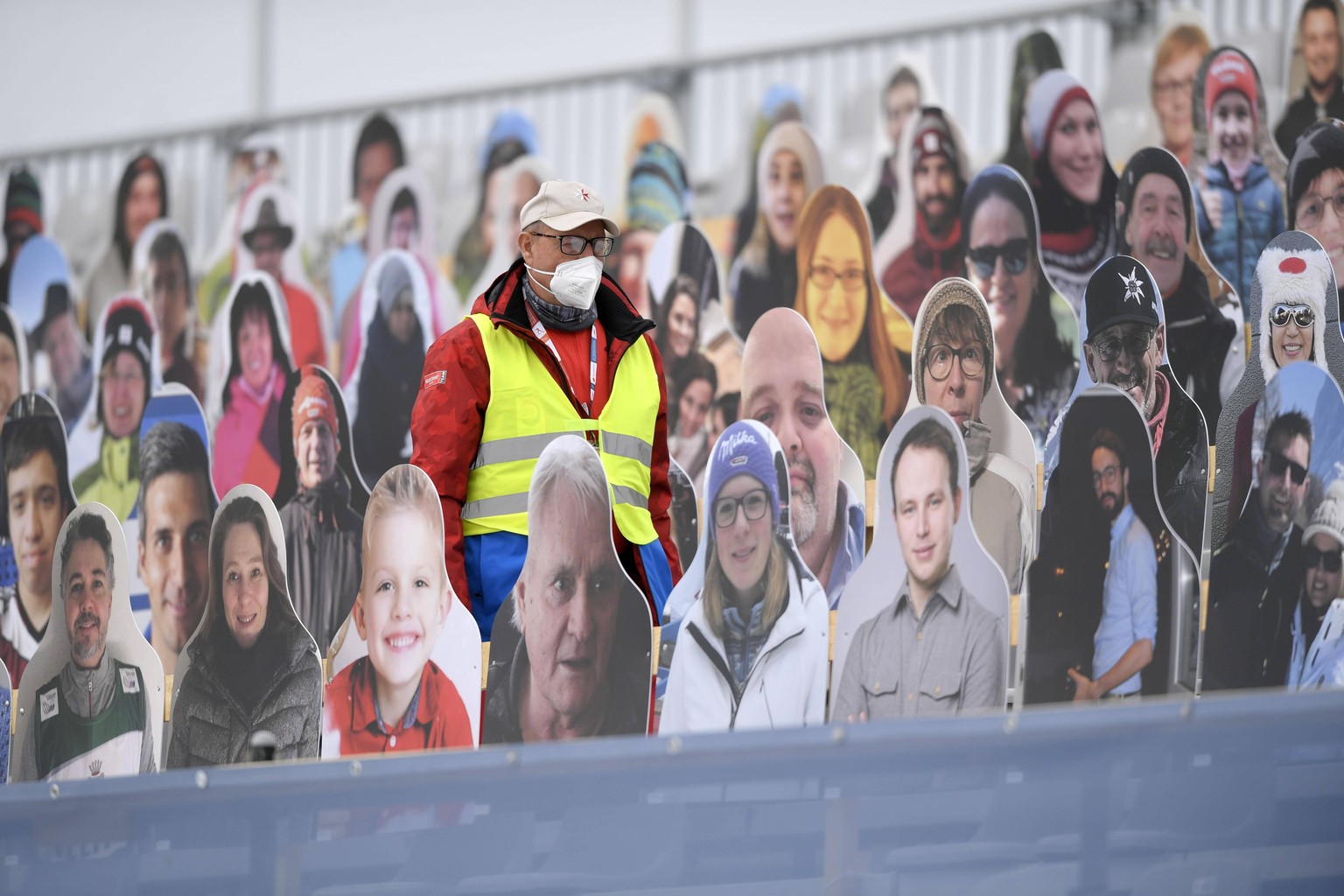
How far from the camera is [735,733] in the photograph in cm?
270

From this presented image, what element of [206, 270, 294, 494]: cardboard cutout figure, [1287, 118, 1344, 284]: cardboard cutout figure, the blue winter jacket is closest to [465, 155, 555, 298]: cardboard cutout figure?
[206, 270, 294, 494]: cardboard cutout figure

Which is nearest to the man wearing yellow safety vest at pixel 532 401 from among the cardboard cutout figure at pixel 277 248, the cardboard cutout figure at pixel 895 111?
the cardboard cutout figure at pixel 895 111

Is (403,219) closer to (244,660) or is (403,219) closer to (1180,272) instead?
(1180,272)

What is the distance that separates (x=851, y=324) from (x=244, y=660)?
2.90 meters

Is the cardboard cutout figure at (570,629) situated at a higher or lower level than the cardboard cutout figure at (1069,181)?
lower

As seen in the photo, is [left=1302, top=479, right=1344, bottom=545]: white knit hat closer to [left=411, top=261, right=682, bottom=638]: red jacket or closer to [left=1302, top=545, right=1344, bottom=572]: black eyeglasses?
[left=1302, top=545, right=1344, bottom=572]: black eyeglasses

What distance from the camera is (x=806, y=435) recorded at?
3.88m

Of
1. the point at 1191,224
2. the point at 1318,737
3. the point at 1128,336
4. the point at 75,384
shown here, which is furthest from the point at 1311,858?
the point at 75,384

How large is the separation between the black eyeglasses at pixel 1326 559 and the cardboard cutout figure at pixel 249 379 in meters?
4.24

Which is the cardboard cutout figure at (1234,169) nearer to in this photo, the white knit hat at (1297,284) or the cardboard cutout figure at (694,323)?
the cardboard cutout figure at (694,323)

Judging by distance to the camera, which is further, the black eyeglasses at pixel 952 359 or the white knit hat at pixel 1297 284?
the black eyeglasses at pixel 952 359

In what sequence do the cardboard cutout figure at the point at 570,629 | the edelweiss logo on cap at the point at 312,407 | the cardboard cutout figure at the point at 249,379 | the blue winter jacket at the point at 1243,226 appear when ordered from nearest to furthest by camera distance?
the cardboard cutout figure at the point at 570,629
the edelweiss logo on cap at the point at 312,407
the blue winter jacket at the point at 1243,226
the cardboard cutout figure at the point at 249,379

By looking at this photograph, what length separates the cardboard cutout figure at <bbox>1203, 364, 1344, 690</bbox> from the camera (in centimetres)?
269

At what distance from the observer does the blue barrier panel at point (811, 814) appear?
2.44 meters
